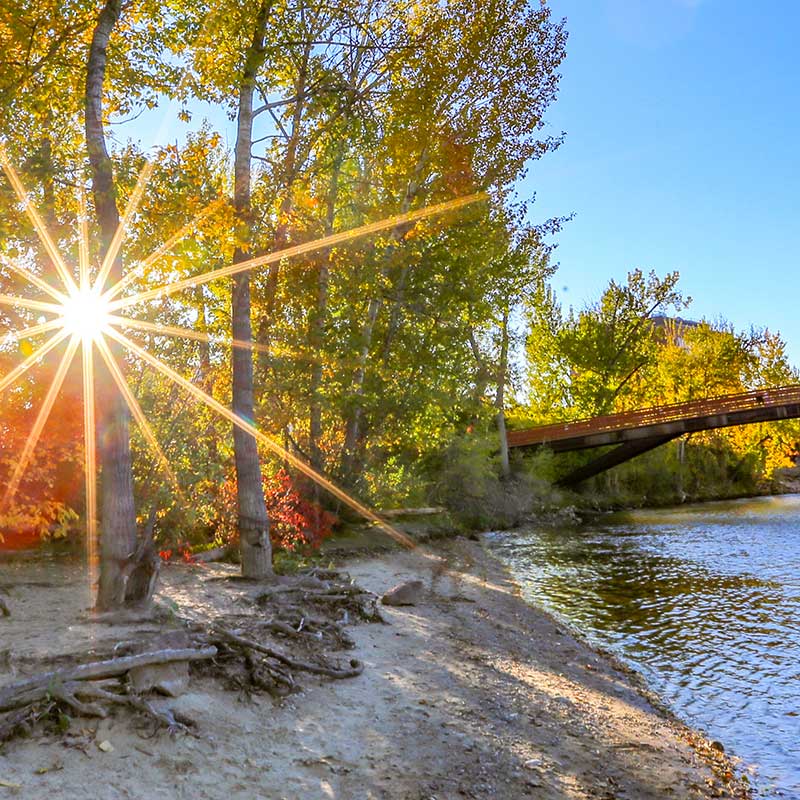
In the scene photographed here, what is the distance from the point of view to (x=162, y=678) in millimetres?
6129

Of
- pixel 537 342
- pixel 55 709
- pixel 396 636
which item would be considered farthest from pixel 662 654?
pixel 537 342

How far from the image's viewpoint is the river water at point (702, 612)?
25.5 feet

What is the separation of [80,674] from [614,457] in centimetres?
3595

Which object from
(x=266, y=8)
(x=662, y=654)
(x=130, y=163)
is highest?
(x=266, y=8)

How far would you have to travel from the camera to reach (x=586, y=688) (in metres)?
8.46

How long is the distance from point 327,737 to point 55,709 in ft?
7.09

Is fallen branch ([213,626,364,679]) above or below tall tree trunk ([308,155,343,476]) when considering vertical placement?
below

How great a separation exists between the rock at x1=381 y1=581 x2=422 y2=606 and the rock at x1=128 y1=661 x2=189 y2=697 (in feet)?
20.3

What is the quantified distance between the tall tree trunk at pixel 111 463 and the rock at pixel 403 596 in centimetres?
476

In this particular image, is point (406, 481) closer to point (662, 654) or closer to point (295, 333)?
point (295, 333)

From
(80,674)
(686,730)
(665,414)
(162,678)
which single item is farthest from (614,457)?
(80,674)

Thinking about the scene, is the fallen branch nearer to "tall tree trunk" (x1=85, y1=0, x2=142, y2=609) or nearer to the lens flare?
"tall tree trunk" (x1=85, y1=0, x2=142, y2=609)

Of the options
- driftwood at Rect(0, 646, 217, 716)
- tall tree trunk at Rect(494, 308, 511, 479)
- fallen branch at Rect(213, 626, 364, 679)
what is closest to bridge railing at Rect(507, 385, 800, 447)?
tall tree trunk at Rect(494, 308, 511, 479)

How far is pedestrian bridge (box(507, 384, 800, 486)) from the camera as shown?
36.1m
